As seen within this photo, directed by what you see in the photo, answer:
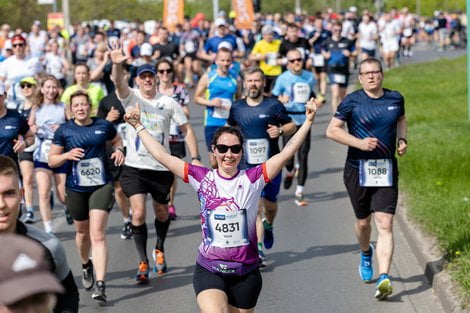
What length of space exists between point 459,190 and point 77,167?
5.11m

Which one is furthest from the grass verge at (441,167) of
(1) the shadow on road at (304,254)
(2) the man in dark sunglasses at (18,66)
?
(2) the man in dark sunglasses at (18,66)

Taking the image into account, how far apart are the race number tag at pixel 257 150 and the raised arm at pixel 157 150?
3349 mm

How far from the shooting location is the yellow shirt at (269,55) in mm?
19969

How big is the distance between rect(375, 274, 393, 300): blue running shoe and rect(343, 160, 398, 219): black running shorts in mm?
621

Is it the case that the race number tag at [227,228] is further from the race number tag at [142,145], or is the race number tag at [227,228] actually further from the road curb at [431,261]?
the race number tag at [142,145]

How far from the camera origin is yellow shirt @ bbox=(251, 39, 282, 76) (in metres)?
20.0

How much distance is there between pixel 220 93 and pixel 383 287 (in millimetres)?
5033

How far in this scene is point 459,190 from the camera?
12.9 m

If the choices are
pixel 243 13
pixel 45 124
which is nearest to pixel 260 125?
pixel 45 124

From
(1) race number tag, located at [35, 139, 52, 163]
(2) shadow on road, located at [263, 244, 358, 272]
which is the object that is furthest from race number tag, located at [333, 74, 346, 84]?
(2) shadow on road, located at [263, 244, 358, 272]

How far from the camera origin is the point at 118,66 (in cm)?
926

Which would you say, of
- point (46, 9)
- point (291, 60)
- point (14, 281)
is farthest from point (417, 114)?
point (46, 9)

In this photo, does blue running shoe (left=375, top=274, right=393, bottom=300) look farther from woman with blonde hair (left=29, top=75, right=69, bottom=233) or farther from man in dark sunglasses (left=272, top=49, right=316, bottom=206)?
man in dark sunglasses (left=272, top=49, right=316, bottom=206)

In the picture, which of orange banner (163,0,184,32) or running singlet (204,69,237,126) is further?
orange banner (163,0,184,32)
